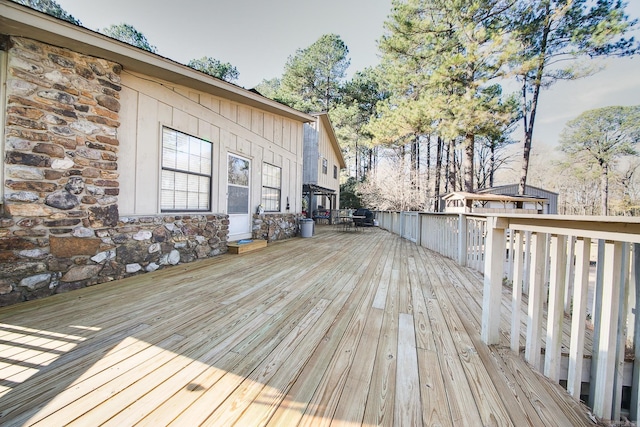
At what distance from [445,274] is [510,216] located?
7.59 ft

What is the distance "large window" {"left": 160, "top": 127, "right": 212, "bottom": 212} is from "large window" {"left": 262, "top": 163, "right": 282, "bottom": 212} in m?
1.78

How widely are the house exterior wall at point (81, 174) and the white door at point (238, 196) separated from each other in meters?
1.00

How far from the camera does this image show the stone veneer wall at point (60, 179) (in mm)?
2445

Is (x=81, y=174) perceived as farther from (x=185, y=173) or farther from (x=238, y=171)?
(x=238, y=171)

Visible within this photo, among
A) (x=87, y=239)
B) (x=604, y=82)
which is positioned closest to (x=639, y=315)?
(x=87, y=239)

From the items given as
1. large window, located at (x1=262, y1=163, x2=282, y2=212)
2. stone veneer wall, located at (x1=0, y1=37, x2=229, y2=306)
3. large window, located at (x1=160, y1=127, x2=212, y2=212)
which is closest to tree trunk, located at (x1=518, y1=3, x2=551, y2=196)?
large window, located at (x1=262, y1=163, x2=282, y2=212)

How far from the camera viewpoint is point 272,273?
3.54 metres

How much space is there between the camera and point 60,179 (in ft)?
8.93

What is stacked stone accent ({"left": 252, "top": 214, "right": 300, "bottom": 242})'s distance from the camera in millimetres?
6055

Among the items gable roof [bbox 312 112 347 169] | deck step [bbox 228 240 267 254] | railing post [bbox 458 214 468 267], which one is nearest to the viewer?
railing post [bbox 458 214 468 267]

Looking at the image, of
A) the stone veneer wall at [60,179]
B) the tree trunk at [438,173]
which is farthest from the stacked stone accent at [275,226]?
the tree trunk at [438,173]

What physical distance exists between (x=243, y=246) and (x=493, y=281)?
4.27 meters

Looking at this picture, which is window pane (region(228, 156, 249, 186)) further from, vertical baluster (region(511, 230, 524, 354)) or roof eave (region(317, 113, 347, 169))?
roof eave (region(317, 113, 347, 169))

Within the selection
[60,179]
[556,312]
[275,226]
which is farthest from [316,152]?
[556,312]
